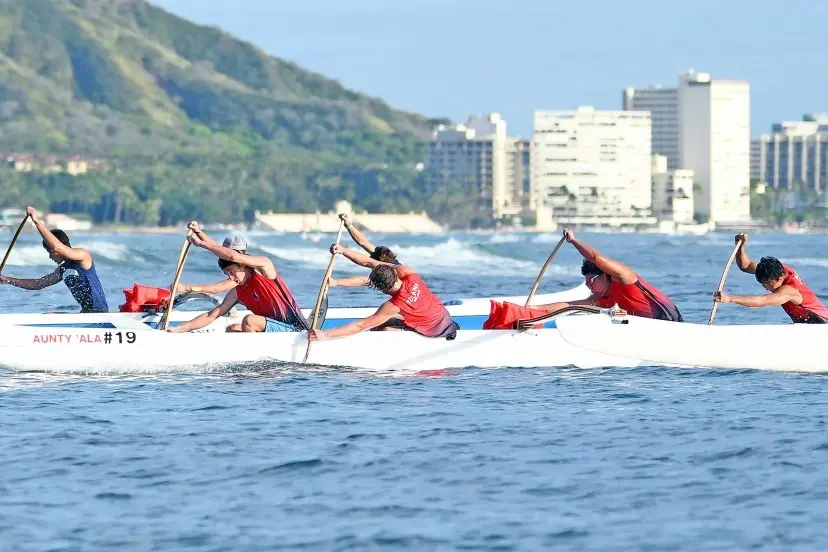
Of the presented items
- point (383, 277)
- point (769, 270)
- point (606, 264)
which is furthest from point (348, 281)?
point (769, 270)

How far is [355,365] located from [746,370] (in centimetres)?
405

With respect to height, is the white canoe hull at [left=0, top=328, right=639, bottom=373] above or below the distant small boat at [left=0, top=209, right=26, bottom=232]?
above

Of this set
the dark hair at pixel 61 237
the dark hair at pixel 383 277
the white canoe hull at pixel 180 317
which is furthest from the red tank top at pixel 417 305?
the dark hair at pixel 61 237

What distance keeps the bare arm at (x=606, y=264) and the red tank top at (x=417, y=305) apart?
151 centimetres

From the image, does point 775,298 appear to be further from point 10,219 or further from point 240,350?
point 10,219

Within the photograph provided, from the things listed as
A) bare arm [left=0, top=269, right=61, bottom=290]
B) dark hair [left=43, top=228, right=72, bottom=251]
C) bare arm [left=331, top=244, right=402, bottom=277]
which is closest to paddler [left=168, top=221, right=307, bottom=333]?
bare arm [left=331, top=244, right=402, bottom=277]

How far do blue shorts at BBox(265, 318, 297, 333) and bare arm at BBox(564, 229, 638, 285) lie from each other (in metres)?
3.00

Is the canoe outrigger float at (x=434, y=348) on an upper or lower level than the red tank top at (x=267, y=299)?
Result: lower

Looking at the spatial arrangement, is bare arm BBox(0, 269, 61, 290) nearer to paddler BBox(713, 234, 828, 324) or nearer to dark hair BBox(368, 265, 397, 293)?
dark hair BBox(368, 265, 397, 293)

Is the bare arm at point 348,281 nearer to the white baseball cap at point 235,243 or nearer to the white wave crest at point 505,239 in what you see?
the white baseball cap at point 235,243

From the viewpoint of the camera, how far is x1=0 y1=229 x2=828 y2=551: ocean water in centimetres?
999

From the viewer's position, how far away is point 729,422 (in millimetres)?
13664

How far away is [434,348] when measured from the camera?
16609 mm

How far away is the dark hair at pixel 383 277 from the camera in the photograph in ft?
51.9
